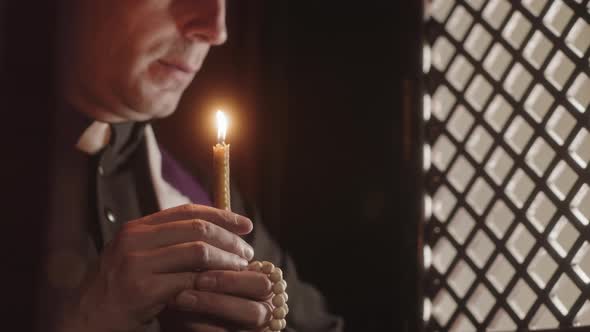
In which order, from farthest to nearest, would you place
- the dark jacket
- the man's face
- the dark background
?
the dark background → the man's face → the dark jacket

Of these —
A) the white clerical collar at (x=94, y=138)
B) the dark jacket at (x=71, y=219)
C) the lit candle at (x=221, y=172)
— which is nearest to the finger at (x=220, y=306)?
the lit candle at (x=221, y=172)

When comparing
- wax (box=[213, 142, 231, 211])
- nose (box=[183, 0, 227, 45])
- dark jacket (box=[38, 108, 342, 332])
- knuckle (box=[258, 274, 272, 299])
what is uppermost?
nose (box=[183, 0, 227, 45])

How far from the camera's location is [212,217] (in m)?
0.81

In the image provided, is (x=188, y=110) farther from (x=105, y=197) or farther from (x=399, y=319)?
(x=399, y=319)

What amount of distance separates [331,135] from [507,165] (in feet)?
1.35

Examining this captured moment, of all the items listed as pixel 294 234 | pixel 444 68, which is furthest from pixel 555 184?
pixel 294 234

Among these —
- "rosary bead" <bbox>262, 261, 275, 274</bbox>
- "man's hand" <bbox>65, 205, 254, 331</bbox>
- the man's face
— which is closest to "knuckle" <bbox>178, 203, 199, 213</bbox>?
"man's hand" <bbox>65, 205, 254, 331</bbox>

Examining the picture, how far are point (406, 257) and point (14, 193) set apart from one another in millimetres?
659

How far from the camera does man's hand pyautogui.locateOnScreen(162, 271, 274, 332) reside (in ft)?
2.65

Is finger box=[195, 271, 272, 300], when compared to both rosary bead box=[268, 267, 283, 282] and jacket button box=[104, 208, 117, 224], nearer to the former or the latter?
rosary bead box=[268, 267, 283, 282]

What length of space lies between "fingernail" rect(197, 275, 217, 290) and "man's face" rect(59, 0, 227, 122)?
415mm

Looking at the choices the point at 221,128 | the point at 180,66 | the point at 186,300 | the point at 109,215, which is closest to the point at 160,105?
the point at 180,66

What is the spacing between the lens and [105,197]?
111cm

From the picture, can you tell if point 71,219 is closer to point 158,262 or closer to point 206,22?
point 158,262
